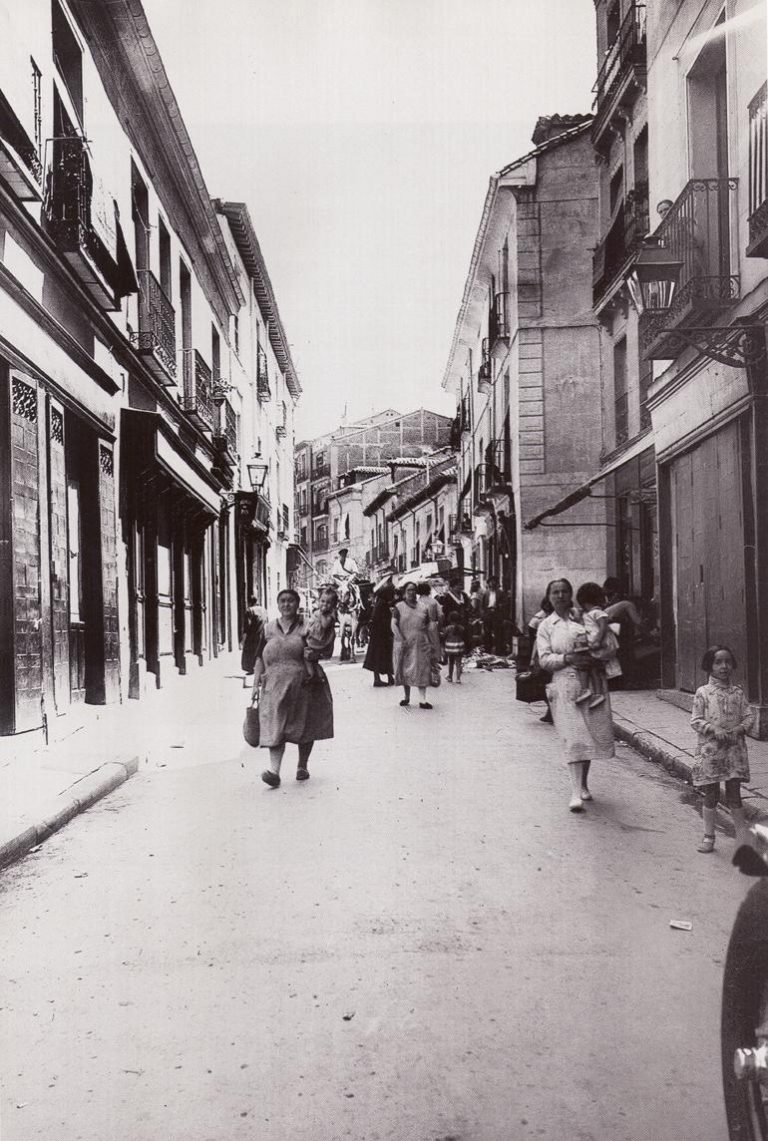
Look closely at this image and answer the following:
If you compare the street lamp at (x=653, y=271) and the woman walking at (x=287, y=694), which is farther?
the street lamp at (x=653, y=271)

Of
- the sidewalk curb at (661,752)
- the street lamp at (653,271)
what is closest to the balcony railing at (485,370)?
the street lamp at (653,271)

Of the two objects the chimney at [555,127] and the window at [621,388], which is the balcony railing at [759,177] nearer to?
the window at [621,388]

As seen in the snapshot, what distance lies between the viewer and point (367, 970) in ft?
12.6

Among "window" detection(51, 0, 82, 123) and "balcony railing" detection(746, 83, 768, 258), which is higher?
"window" detection(51, 0, 82, 123)

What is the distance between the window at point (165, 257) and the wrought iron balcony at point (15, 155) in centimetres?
696

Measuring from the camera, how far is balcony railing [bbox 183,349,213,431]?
55.8 ft

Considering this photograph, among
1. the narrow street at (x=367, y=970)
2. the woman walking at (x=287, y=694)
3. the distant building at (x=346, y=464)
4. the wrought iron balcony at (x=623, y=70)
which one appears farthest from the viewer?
the distant building at (x=346, y=464)

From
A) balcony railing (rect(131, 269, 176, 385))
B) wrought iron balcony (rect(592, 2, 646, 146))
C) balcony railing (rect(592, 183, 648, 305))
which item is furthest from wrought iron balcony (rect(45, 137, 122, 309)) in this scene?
balcony railing (rect(592, 183, 648, 305))

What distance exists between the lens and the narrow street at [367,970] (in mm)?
2830

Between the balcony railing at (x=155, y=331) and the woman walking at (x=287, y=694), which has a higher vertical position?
the balcony railing at (x=155, y=331)

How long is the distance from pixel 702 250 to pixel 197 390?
31.2 ft

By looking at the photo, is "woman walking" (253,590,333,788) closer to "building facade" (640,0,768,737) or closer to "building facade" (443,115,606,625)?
"building facade" (640,0,768,737)

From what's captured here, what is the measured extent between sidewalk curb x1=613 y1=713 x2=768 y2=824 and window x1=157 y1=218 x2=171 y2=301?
30.9 ft

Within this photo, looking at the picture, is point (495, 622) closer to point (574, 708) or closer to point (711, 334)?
point (711, 334)
